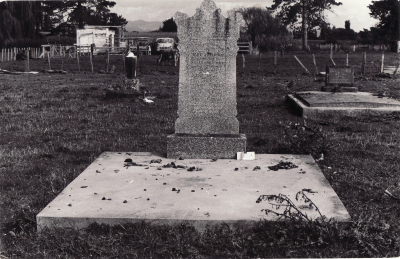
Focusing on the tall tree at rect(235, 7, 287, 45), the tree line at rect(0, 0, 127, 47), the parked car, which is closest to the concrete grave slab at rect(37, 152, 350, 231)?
the tree line at rect(0, 0, 127, 47)

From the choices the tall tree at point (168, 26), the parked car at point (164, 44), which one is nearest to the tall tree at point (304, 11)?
the parked car at point (164, 44)

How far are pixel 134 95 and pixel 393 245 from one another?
1108 cm

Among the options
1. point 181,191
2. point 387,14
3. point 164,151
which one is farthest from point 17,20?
point 181,191

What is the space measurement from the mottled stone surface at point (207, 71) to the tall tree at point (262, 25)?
54.0m

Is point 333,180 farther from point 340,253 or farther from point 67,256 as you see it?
point 67,256

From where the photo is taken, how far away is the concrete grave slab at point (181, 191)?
4.46m

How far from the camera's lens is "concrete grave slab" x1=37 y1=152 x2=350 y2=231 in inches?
175

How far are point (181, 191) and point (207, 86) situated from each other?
2.02m

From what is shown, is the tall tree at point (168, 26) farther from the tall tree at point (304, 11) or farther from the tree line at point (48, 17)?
the tall tree at point (304, 11)

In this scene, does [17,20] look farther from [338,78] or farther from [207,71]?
[207,71]

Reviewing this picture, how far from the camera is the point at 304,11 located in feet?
170

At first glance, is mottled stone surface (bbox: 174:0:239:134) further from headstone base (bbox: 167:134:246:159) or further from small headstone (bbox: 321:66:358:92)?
small headstone (bbox: 321:66:358:92)

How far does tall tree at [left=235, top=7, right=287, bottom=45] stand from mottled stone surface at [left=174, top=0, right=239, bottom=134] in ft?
177

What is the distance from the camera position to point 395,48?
61.2 metres
